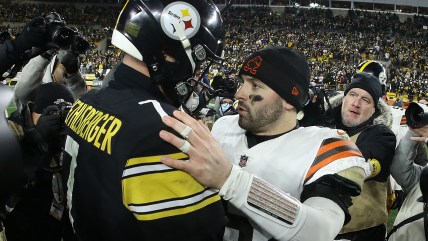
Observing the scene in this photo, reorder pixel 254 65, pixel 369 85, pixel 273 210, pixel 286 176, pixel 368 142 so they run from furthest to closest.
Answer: pixel 369 85, pixel 368 142, pixel 254 65, pixel 286 176, pixel 273 210

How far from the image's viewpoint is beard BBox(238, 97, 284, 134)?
2225 millimetres

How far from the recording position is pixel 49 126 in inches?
89.7

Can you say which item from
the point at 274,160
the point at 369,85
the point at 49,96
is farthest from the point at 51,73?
the point at 369,85

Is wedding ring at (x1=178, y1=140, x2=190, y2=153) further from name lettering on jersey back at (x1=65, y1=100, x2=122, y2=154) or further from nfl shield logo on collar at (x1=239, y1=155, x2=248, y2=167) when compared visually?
nfl shield logo on collar at (x1=239, y1=155, x2=248, y2=167)

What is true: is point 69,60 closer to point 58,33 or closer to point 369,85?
point 58,33

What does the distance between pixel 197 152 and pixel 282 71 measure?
968 millimetres

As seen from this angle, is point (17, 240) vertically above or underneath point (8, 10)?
underneath

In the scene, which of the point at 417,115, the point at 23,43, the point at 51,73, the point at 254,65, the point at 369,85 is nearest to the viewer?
the point at 254,65

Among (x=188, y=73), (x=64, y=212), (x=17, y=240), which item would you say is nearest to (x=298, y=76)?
(x=188, y=73)

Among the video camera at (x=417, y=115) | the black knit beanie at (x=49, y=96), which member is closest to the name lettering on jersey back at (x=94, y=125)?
the black knit beanie at (x=49, y=96)

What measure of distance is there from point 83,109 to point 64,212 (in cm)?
131

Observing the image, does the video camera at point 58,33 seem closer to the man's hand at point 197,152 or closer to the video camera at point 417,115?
the man's hand at point 197,152

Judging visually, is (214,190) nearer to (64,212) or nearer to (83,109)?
(83,109)

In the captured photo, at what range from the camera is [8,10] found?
37.1 meters
